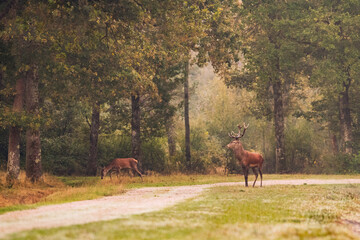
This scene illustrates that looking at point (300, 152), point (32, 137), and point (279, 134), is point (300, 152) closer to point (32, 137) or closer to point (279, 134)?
point (279, 134)

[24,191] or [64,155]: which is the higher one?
[64,155]

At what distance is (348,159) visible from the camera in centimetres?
3838

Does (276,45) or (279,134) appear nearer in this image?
(279,134)

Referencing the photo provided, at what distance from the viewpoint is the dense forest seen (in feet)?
64.9

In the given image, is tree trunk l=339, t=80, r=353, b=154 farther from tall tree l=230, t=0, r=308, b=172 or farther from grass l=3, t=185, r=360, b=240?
grass l=3, t=185, r=360, b=240

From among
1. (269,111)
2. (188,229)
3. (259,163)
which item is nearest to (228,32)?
(259,163)

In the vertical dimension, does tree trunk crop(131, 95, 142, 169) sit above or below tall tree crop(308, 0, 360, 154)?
below

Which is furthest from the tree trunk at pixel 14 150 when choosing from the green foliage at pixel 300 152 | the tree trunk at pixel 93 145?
the green foliage at pixel 300 152

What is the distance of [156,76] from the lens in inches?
1292

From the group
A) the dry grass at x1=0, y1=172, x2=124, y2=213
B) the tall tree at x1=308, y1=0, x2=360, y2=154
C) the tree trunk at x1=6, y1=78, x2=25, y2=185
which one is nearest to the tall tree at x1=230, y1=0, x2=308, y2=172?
the tall tree at x1=308, y1=0, x2=360, y2=154

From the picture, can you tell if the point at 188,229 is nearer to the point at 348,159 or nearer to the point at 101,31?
the point at 101,31

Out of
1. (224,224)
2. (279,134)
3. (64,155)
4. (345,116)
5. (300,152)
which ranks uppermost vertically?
(345,116)

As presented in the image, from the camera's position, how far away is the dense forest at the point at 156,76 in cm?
1978

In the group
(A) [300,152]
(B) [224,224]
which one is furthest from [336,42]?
(B) [224,224]
